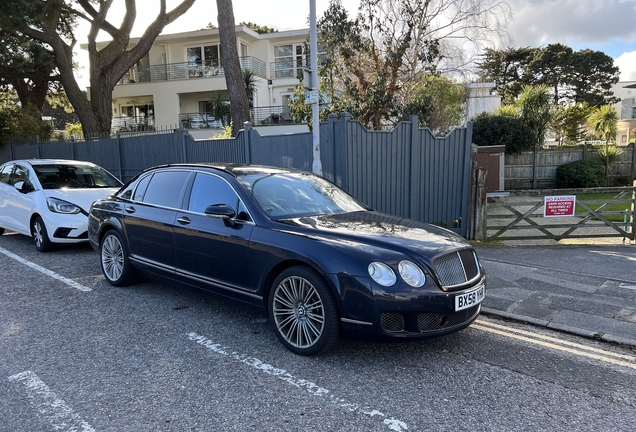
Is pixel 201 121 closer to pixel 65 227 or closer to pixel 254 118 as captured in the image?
pixel 254 118

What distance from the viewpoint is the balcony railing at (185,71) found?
27.9 m

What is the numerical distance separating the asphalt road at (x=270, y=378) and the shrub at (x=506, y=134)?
16316mm

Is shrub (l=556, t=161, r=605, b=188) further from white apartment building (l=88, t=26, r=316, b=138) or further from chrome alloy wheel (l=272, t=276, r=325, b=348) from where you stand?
chrome alloy wheel (l=272, t=276, r=325, b=348)

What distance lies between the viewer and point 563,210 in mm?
9352

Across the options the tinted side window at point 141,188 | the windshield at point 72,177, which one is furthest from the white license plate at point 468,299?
the windshield at point 72,177

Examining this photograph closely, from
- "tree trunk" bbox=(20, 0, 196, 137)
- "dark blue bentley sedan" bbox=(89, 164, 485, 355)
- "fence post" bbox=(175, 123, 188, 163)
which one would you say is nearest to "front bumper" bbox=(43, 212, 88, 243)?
"dark blue bentley sedan" bbox=(89, 164, 485, 355)

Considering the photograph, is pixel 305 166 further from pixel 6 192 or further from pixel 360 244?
pixel 6 192

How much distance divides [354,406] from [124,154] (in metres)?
13.2

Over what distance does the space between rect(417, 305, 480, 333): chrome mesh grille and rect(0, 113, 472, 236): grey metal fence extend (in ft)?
15.4

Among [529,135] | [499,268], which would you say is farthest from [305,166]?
[529,135]

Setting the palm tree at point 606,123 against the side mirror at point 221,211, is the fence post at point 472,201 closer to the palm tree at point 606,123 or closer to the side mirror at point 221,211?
the side mirror at point 221,211

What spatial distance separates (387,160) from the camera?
9.01 metres

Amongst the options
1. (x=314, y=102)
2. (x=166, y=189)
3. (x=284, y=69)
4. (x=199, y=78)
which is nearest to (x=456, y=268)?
(x=166, y=189)

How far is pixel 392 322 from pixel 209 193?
7.83 feet
